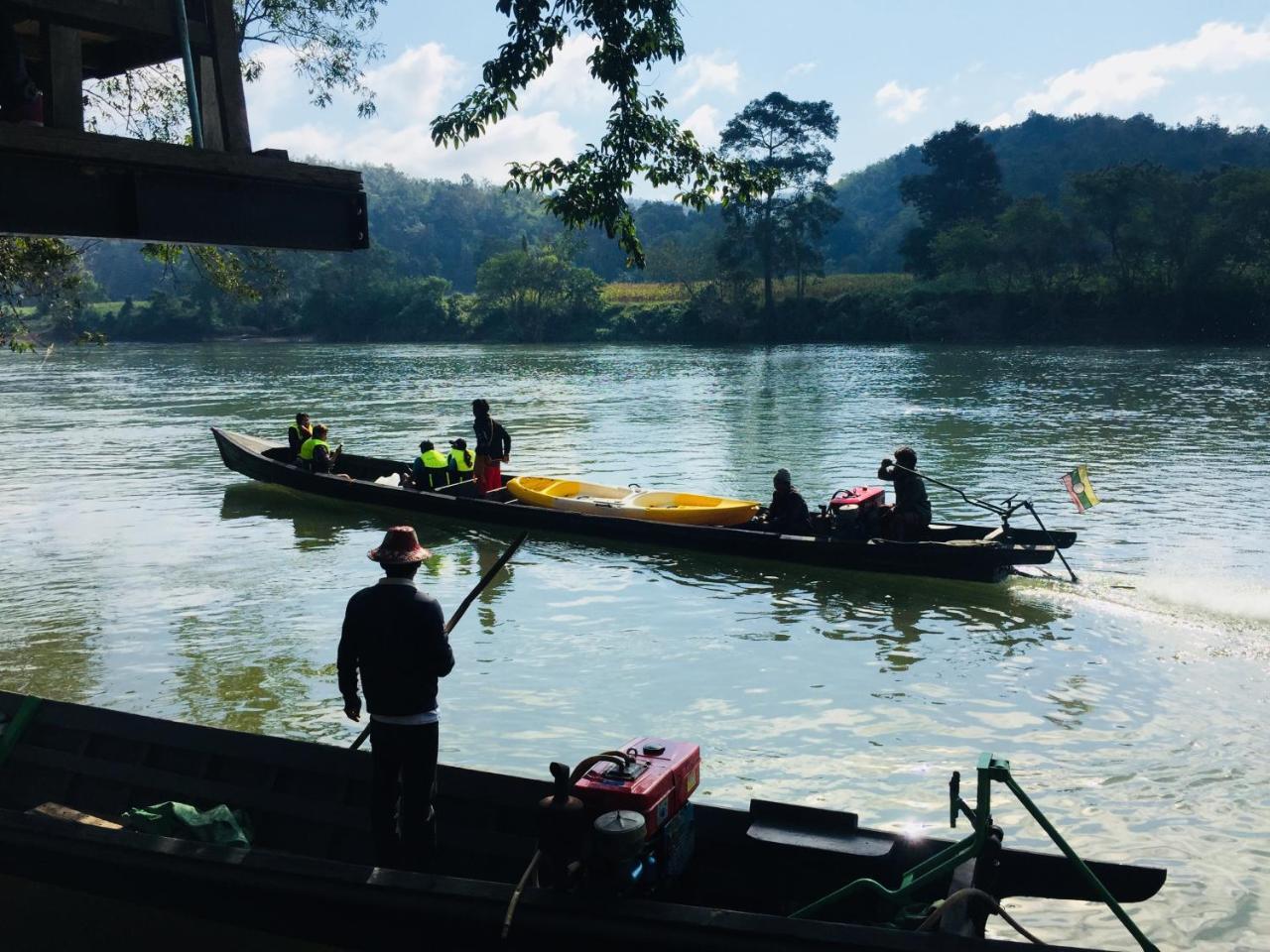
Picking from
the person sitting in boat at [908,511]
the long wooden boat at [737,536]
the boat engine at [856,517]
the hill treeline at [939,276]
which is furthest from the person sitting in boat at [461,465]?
the person sitting in boat at [908,511]

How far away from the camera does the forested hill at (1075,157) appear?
11319cm

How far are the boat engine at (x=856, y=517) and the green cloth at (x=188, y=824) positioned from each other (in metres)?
8.75

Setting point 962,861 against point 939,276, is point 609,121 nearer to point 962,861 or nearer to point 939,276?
point 962,861

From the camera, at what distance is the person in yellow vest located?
18750mm

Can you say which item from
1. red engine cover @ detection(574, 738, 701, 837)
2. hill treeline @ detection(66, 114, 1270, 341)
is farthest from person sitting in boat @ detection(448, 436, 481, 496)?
red engine cover @ detection(574, 738, 701, 837)

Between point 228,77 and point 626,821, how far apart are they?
15.3 ft

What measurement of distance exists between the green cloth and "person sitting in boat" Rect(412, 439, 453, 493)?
1146 cm

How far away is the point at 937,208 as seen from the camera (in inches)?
3302

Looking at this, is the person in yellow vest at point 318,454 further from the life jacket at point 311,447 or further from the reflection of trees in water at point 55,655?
the reflection of trees in water at point 55,655

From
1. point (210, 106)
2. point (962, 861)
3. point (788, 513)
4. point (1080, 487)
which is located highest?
point (210, 106)

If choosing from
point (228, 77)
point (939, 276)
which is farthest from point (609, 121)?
point (939, 276)

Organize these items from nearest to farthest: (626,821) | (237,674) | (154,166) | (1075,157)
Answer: (626,821), (154,166), (237,674), (1075,157)

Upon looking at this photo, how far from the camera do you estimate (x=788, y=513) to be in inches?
551

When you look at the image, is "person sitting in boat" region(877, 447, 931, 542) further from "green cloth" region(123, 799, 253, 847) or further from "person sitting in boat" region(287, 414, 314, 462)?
"person sitting in boat" region(287, 414, 314, 462)
